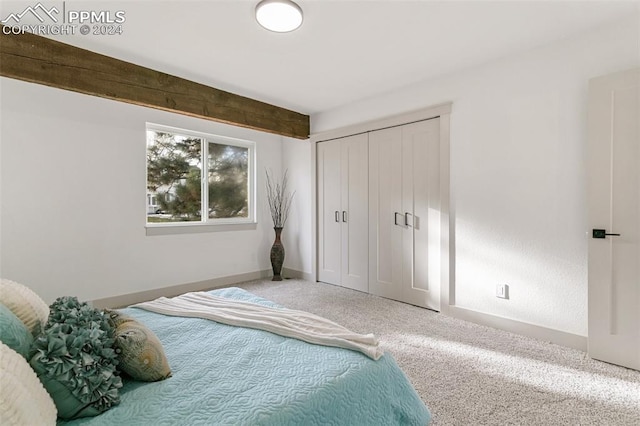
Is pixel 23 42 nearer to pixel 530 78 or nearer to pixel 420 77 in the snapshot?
pixel 420 77

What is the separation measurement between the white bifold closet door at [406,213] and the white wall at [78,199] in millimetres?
2447

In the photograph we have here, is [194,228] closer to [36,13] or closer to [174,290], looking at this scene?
[174,290]

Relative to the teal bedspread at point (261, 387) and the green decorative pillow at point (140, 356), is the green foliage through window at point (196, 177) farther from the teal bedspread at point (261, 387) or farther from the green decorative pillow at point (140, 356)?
the green decorative pillow at point (140, 356)

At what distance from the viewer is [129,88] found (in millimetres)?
2941

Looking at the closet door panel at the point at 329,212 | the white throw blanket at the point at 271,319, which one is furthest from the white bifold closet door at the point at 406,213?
the white throw blanket at the point at 271,319

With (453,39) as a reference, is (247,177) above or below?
below

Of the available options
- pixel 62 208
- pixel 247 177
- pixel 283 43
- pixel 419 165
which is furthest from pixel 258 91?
pixel 62 208

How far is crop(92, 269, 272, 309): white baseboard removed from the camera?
11.2ft

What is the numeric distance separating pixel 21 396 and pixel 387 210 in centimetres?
349

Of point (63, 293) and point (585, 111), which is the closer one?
point (585, 111)

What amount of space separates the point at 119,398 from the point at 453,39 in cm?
307

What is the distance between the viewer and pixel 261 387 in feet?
3.47

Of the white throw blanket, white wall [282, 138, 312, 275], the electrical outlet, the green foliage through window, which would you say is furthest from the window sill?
the electrical outlet

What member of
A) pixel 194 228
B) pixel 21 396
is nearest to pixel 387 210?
pixel 194 228
